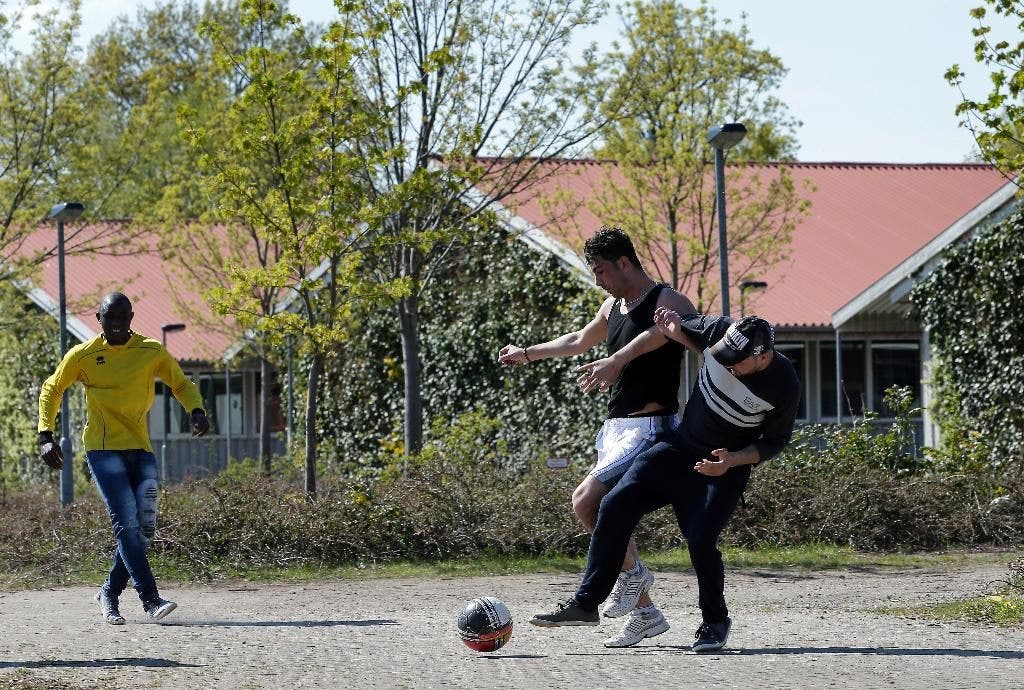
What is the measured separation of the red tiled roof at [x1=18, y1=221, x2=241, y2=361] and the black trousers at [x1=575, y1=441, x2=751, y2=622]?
16377 mm

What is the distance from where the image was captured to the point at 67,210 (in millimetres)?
19547

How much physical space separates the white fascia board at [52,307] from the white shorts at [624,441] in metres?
16.5

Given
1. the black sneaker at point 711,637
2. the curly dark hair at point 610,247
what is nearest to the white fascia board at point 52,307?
the curly dark hair at point 610,247

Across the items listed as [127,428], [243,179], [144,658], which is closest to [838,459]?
[243,179]

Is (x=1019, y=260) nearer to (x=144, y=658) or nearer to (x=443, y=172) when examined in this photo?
(x=443, y=172)

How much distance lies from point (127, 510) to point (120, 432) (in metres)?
0.44

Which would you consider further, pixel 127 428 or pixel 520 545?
pixel 520 545

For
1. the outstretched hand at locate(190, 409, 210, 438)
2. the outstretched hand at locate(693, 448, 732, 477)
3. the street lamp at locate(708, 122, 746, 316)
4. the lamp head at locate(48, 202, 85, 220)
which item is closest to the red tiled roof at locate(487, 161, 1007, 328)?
the street lamp at locate(708, 122, 746, 316)

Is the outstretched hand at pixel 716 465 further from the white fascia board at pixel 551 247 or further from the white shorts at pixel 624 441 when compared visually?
the white fascia board at pixel 551 247

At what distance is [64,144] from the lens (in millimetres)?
21531

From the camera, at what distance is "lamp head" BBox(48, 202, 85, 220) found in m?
19.4

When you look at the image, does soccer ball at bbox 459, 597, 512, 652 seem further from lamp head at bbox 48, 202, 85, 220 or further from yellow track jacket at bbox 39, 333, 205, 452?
lamp head at bbox 48, 202, 85, 220

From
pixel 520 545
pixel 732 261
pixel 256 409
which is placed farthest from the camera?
pixel 256 409

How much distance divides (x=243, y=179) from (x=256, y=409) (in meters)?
20.4
